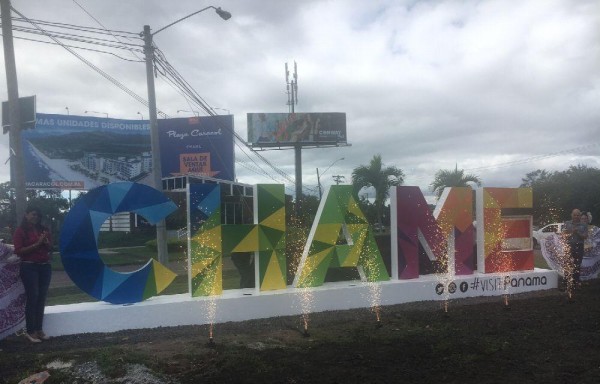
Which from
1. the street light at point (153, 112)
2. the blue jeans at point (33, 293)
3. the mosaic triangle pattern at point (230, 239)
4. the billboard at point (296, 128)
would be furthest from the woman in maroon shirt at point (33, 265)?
the billboard at point (296, 128)

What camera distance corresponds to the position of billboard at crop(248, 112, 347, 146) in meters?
43.7

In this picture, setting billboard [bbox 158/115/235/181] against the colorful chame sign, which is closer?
the colorful chame sign

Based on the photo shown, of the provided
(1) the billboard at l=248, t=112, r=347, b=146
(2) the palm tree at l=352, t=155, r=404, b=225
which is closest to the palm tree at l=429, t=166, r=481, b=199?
(2) the palm tree at l=352, t=155, r=404, b=225

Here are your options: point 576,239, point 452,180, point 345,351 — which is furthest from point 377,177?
point 345,351

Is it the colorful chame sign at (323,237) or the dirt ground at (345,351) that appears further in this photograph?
the colorful chame sign at (323,237)

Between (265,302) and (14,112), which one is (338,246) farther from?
(14,112)

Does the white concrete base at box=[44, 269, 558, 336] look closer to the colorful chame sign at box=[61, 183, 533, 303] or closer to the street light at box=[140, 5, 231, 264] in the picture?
the colorful chame sign at box=[61, 183, 533, 303]

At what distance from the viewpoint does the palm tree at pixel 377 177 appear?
29172 mm

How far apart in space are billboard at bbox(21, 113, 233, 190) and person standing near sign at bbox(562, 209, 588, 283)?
2467 cm

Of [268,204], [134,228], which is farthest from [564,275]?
[134,228]

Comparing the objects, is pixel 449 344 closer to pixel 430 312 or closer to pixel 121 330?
pixel 430 312

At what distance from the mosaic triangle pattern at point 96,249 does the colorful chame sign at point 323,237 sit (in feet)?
0.05

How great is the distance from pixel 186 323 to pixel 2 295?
282cm

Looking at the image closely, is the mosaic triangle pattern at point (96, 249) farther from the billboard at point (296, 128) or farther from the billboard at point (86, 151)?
the billboard at point (296, 128)
